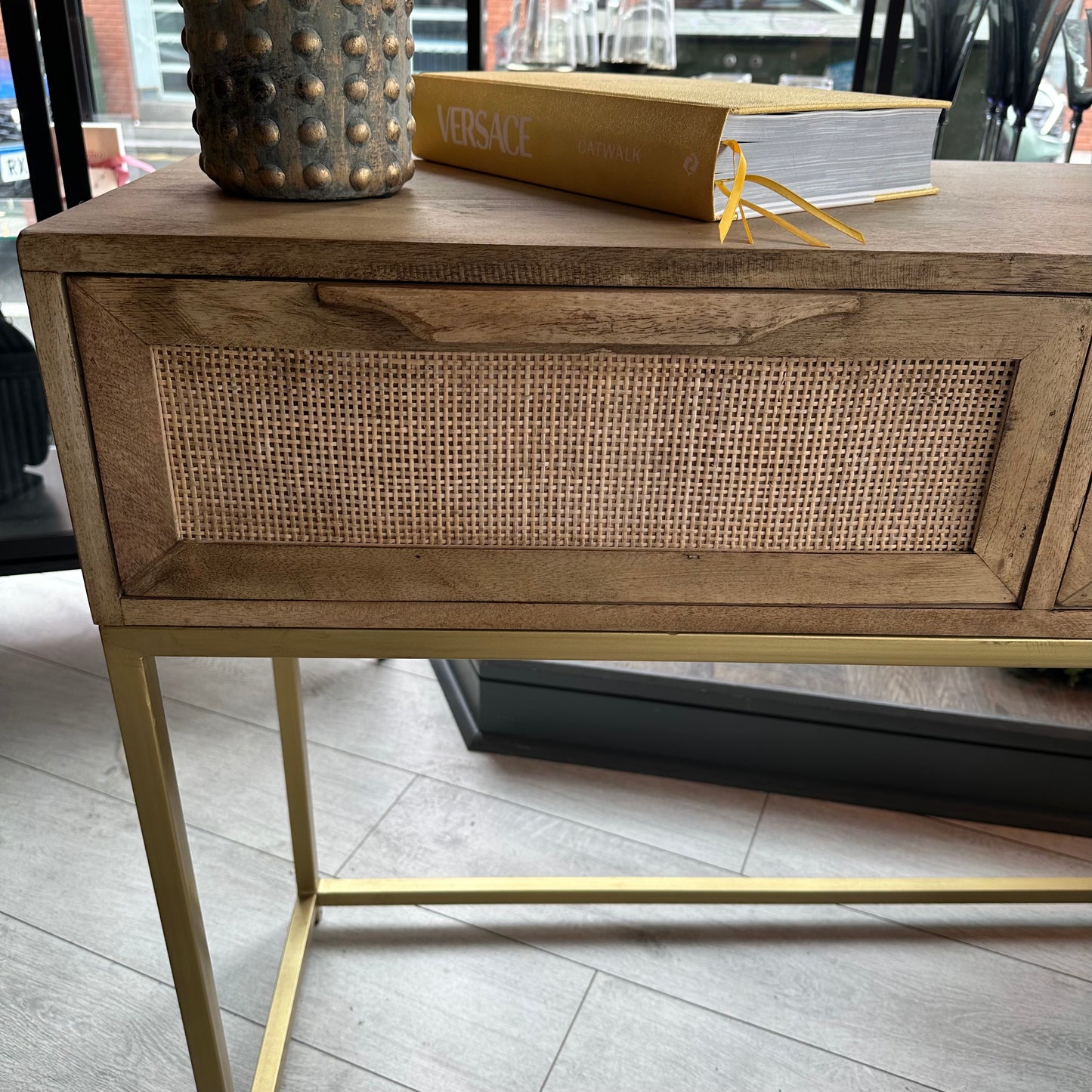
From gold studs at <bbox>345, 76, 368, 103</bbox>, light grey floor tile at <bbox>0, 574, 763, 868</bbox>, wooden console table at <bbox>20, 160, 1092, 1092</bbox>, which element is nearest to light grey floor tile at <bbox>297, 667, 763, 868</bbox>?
light grey floor tile at <bbox>0, 574, 763, 868</bbox>

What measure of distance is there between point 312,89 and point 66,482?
0.76ft

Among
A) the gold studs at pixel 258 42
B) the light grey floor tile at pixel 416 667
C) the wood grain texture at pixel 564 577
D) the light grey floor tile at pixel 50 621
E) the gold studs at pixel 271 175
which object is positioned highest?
the gold studs at pixel 258 42

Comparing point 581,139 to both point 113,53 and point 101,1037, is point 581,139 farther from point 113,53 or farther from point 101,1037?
point 113,53

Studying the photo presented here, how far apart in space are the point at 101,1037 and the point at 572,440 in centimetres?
75

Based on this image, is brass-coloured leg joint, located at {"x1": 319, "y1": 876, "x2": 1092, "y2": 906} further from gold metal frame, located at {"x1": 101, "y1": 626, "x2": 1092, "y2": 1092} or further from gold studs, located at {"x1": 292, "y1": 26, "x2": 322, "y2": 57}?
gold studs, located at {"x1": 292, "y1": 26, "x2": 322, "y2": 57}

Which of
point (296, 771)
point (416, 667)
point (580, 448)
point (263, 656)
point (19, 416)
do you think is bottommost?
point (416, 667)

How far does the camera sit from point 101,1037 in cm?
90

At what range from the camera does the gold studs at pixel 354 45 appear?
51 centimetres

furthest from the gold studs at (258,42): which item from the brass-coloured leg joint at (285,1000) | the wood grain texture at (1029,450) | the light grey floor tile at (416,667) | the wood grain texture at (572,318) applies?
the light grey floor tile at (416,667)

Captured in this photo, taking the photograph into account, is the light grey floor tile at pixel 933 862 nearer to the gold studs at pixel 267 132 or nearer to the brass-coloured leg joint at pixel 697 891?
the brass-coloured leg joint at pixel 697 891

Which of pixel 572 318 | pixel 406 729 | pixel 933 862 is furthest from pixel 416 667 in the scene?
pixel 572 318

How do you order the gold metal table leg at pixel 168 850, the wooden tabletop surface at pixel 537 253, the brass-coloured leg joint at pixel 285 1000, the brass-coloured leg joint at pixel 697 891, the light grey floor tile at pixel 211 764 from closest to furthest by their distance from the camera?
the wooden tabletop surface at pixel 537 253
the gold metal table leg at pixel 168 850
the brass-coloured leg joint at pixel 285 1000
the brass-coloured leg joint at pixel 697 891
the light grey floor tile at pixel 211 764

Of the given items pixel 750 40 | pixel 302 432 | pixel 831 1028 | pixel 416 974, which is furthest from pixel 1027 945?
pixel 750 40

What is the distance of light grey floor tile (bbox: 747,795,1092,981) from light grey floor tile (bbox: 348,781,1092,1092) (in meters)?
0.03
